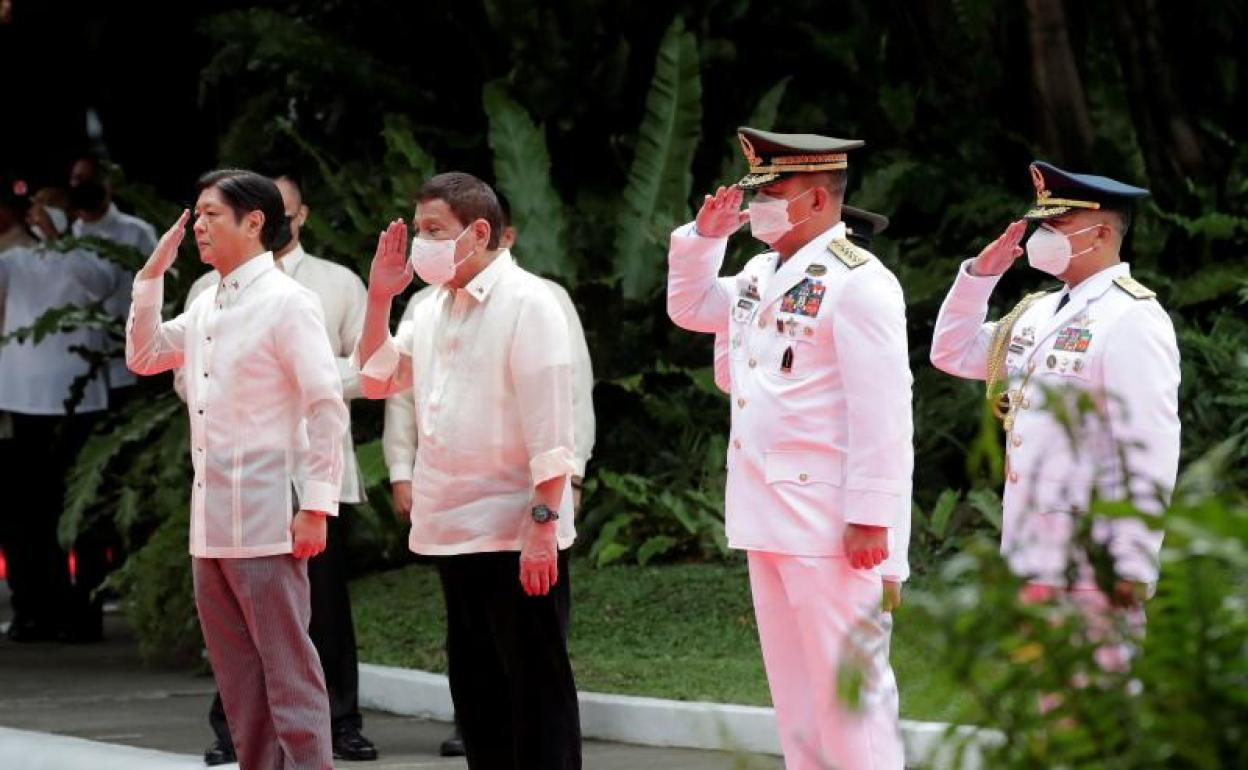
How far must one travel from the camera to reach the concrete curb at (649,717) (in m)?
7.71

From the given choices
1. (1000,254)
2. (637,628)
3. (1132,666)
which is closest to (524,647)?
(1000,254)

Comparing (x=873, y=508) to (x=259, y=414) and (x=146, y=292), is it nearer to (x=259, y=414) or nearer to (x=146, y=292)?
(x=259, y=414)

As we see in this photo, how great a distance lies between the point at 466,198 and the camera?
20.8 feet

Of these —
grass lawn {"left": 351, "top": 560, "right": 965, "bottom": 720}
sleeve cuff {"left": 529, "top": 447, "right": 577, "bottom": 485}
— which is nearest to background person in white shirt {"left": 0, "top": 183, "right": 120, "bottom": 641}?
grass lawn {"left": 351, "top": 560, "right": 965, "bottom": 720}

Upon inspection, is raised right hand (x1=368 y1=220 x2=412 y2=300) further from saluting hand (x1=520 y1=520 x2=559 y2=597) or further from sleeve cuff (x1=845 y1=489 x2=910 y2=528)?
sleeve cuff (x1=845 y1=489 x2=910 y2=528)

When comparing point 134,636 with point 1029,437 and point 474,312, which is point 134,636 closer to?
point 474,312

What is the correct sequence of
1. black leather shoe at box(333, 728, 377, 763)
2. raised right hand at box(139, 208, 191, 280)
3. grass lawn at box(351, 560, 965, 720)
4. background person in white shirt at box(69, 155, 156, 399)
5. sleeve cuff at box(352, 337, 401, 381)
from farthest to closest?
background person in white shirt at box(69, 155, 156, 399), grass lawn at box(351, 560, 965, 720), black leather shoe at box(333, 728, 377, 763), raised right hand at box(139, 208, 191, 280), sleeve cuff at box(352, 337, 401, 381)

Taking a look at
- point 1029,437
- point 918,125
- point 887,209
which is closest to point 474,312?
point 1029,437

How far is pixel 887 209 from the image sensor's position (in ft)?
41.9

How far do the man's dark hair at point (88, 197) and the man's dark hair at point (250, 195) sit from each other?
565cm


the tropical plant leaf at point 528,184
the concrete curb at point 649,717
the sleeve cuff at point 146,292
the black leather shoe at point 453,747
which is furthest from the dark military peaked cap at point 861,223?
the tropical plant leaf at point 528,184

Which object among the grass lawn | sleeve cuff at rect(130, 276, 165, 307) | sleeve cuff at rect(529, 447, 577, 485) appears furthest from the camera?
the grass lawn

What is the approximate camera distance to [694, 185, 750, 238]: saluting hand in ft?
19.0

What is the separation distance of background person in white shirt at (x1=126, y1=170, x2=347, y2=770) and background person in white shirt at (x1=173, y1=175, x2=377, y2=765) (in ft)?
4.15
